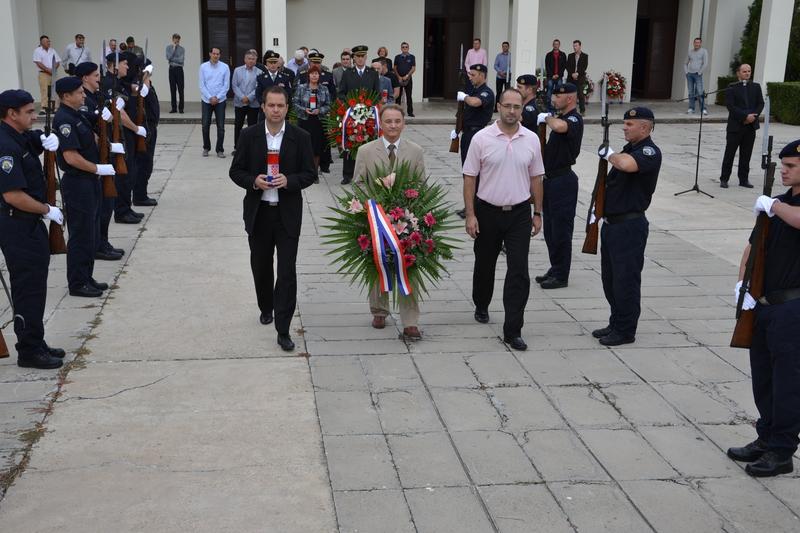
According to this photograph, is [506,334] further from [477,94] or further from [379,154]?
[477,94]

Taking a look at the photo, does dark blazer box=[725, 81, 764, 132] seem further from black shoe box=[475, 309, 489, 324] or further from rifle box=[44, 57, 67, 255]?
rifle box=[44, 57, 67, 255]

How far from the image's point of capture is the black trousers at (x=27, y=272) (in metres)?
6.62

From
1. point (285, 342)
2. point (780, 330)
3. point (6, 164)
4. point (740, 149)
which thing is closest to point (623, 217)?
point (780, 330)

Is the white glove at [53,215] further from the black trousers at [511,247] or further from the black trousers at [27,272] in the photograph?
the black trousers at [511,247]

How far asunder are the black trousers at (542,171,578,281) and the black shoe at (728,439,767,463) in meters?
3.86

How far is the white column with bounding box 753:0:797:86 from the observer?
25438mm

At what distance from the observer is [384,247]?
729 centimetres

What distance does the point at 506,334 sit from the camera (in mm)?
7473

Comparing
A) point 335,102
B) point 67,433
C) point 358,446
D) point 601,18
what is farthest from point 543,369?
point 601,18

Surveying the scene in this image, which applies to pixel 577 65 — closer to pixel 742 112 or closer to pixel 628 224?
pixel 742 112

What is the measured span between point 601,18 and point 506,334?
22996 mm

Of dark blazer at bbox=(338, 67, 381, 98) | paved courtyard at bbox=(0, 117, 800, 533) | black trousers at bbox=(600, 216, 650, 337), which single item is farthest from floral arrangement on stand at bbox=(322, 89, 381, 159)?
black trousers at bbox=(600, 216, 650, 337)

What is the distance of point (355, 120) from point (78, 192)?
6.13 m

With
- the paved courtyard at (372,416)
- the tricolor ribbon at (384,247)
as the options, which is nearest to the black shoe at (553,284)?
the paved courtyard at (372,416)
